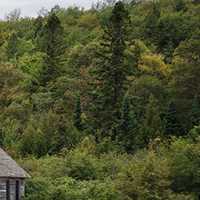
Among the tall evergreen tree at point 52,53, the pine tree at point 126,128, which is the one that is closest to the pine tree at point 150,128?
the pine tree at point 126,128

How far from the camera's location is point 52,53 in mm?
69938

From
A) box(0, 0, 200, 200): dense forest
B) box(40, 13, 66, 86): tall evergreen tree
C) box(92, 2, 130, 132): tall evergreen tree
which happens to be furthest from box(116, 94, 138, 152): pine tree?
box(40, 13, 66, 86): tall evergreen tree

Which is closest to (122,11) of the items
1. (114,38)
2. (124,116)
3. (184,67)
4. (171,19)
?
(114,38)

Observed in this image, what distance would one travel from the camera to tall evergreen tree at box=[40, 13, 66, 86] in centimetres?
6806

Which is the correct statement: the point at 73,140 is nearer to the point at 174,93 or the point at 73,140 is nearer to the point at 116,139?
the point at 116,139

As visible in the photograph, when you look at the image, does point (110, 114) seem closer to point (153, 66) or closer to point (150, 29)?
point (153, 66)

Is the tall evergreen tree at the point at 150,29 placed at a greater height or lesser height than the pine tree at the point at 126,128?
greater

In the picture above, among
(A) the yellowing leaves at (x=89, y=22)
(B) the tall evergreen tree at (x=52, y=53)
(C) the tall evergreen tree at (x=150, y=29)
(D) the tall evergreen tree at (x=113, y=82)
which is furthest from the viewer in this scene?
(A) the yellowing leaves at (x=89, y=22)

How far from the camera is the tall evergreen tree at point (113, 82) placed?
167 ft

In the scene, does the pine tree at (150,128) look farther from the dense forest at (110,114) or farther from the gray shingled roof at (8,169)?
the gray shingled roof at (8,169)

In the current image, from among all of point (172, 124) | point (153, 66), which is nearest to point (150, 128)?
point (172, 124)

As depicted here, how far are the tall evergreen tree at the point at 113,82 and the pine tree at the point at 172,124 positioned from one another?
6.11 meters

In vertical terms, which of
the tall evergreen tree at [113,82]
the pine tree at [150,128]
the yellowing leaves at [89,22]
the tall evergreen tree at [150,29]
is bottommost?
the pine tree at [150,128]

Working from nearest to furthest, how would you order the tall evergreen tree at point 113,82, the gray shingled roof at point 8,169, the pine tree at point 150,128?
1. the gray shingled roof at point 8,169
2. the pine tree at point 150,128
3. the tall evergreen tree at point 113,82
